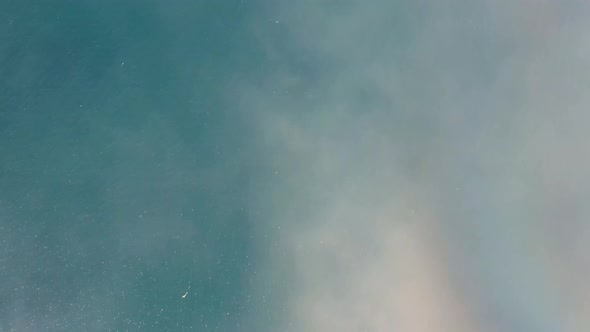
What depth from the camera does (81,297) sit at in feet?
35.3

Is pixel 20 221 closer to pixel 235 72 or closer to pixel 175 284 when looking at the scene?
pixel 175 284

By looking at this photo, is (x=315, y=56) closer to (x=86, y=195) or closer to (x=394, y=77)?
(x=394, y=77)

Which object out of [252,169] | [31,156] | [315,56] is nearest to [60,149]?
[31,156]

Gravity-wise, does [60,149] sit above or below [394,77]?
below

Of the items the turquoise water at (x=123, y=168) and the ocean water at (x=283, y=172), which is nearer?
the turquoise water at (x=123, y=168)

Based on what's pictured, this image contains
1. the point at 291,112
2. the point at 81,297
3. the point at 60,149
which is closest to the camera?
the point at 81,297

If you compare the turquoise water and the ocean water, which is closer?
the turquoise water

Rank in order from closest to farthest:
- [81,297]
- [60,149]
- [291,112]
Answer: [81,297] → [60,149] → [291,112]

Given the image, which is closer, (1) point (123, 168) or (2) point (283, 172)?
(1) point (123, 168)

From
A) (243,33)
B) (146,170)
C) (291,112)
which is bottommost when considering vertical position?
(146,170)

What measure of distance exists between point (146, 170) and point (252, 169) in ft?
7.51

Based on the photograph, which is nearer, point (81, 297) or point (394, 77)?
point (81, 297)

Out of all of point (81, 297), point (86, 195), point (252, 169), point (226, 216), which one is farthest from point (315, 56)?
point (81, 297)

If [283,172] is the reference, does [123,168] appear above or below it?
below
